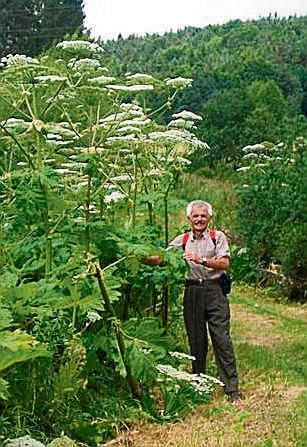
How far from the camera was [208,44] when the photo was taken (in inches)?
2869

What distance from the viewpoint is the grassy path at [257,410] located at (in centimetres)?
617

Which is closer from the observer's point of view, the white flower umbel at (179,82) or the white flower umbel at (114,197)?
the white flower umbel at (114,197)

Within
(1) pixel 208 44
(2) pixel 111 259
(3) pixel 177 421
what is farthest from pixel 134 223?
(1) pixel 208 44

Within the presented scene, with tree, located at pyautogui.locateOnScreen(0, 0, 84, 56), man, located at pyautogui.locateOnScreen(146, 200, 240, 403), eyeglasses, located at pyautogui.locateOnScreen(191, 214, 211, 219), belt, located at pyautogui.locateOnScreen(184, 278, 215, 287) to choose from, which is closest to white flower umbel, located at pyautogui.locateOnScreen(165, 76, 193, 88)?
man, located at pyautogui.locateOnScreen(146, 200, 240, 403)

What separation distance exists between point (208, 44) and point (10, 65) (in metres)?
68.2

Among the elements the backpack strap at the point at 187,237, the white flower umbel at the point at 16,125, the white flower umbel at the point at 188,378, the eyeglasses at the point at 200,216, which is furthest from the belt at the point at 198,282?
the white flower umbel at the point at 16,125

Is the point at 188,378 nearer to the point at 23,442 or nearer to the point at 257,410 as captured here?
the point at 257,410

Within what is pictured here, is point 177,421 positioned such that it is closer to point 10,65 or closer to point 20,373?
point 20,373

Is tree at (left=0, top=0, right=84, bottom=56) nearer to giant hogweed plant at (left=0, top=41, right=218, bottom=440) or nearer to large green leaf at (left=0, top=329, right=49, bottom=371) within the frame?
giant hogweed plant at (left=0, top=41, right=218, bottom=440)

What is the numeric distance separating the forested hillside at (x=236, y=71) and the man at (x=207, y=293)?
1656 mm

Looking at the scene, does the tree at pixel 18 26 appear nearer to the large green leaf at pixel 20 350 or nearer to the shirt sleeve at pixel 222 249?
the shirt sleeve at pixel 222 249

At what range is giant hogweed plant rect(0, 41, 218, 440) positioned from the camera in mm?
5895

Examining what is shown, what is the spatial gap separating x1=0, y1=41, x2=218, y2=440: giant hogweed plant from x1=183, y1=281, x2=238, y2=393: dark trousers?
452mm

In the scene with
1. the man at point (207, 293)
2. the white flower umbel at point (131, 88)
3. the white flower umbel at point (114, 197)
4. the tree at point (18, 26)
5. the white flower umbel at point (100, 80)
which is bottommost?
the man at point (207, 293)
